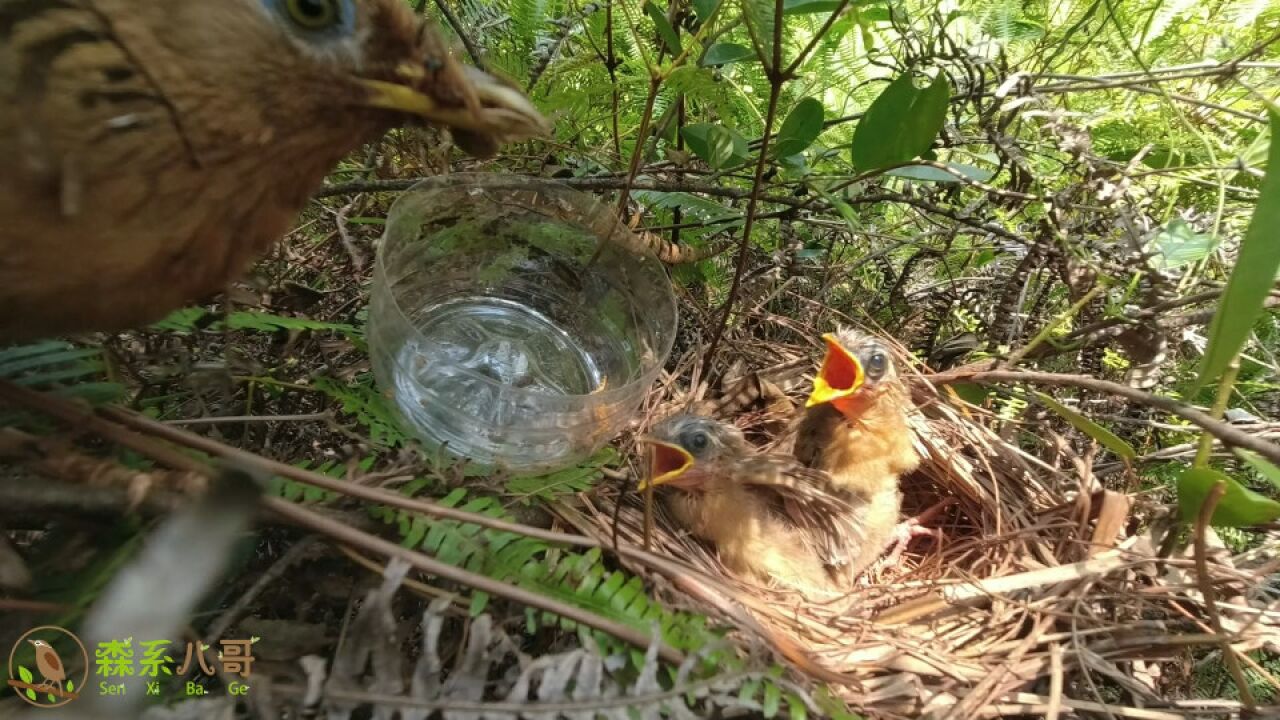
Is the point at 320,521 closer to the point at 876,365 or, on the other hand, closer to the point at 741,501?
the point at 741,501

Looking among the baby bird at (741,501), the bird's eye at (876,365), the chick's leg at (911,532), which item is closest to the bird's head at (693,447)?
the baby bird at (741,501)

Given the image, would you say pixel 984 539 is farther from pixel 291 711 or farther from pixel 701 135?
pixel 291 711

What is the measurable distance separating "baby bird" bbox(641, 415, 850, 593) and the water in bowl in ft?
0.67

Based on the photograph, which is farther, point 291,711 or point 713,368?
point 713,368

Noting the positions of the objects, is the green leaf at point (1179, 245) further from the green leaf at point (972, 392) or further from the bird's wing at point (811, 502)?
the bird's wing at point (811, 502)

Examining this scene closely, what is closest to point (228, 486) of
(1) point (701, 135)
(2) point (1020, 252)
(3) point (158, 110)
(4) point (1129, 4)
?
(3) point (158, 110)

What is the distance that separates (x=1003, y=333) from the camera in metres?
1.25

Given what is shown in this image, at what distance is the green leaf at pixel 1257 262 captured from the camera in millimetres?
620

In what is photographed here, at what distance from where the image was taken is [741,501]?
3.99 feet

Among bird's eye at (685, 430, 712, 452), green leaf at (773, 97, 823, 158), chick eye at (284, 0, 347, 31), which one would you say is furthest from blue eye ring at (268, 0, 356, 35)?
bird's eye at (685, 430, 712, 452)

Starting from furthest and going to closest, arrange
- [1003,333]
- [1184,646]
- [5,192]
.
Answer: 1. [1003,333]
2. [1184,646]
3. [5,192]

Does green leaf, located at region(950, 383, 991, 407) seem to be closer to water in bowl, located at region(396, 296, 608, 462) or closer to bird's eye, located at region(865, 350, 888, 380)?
bird's eye, located at region(865, 350, 888, 380)

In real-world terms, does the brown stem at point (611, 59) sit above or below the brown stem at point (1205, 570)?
above

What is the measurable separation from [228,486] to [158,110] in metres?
0.27
